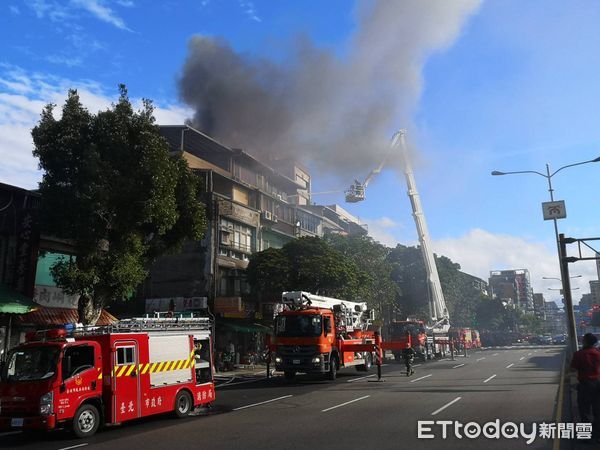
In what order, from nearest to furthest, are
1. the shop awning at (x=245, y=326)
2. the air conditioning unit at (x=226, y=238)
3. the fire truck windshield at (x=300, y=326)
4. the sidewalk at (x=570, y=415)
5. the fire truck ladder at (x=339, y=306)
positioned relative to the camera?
the sidewalk at (x=570, y=415)
the fire truck windshield at (x=300, y=326)
the fire truck ladder at (x=339, y=306)
the shop awning at (x=245, y=326)
the air conditioning unit at (x=226, y=238)

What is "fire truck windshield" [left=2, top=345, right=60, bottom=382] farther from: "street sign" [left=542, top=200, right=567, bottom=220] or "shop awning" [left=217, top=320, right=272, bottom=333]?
"shop awning" [left=217, top=320, right=272, bottom=333]

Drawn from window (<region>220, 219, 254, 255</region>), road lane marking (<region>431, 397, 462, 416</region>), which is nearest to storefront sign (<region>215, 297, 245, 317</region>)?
window (<region>220, 219, 254, 255</region>)

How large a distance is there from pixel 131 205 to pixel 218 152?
90.2ft

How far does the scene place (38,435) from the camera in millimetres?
10938

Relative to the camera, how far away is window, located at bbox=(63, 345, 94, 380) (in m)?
10.4

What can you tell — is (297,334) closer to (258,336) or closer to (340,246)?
(258,336)

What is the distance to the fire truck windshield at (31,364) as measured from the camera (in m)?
10.3

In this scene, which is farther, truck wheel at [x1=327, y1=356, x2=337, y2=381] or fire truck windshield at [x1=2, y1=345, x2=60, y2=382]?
truck wheel at [x1=327, y1=356, x2=337, y2=381]

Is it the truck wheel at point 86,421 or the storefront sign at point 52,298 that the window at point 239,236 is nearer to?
→ the storefront sign at point 52,298

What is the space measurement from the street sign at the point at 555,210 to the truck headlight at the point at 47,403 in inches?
787

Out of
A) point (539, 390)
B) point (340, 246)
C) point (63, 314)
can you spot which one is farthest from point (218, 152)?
point (539, 390)

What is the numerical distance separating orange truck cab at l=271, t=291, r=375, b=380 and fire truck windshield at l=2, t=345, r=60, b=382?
38.6 ft

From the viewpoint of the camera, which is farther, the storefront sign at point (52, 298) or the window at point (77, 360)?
the storefront sign at point (52, 298)

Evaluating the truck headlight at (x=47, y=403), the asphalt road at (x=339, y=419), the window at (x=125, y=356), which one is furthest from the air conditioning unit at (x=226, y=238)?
the truck headlight at (x=47, y=403)
